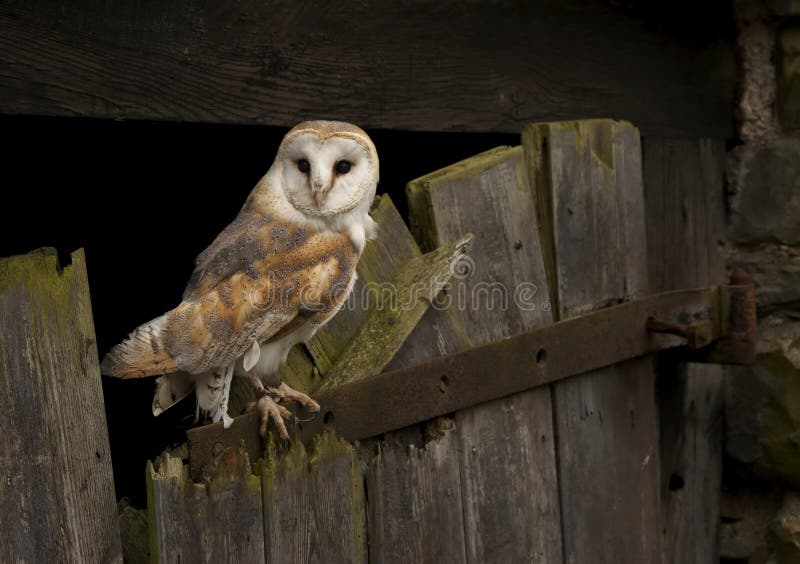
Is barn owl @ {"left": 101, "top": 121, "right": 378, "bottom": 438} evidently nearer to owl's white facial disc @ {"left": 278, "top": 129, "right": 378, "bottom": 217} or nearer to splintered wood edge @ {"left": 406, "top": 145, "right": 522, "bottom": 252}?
owl's white facial disc @ {"left": 278, "top": 129, "right": 378, "bottom": 217}

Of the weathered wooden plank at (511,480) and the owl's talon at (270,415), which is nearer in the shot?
the owl's talon at (270,415)

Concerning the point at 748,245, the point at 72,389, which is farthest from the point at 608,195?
the point at 72,389

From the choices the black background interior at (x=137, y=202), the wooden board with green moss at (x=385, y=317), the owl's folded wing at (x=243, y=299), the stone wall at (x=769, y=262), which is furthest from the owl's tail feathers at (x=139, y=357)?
the stone wall at (x=769, y=262)

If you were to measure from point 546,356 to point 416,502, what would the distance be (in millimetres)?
370

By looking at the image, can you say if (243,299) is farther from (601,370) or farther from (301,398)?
(601,370)

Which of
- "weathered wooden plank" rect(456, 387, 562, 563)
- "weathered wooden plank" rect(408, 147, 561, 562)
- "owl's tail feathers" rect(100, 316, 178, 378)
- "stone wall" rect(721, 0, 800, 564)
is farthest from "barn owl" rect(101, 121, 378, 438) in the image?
"stone wall" rect(721, 0, 800, 564)

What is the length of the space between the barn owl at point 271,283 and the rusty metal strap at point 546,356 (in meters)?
0.12

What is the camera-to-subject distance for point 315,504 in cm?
143

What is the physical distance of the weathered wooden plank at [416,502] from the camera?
1561 mm

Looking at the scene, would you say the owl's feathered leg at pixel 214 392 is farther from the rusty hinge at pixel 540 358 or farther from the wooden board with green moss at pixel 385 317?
the wooden board with green moss at pixel 385 317

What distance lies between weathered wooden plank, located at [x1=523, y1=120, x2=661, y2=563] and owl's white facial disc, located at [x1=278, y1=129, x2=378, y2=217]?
1.50 ft

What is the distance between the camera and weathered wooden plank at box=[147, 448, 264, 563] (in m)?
1.28

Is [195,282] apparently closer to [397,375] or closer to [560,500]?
[397,375]

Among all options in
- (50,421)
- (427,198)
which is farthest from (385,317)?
(50,421)
